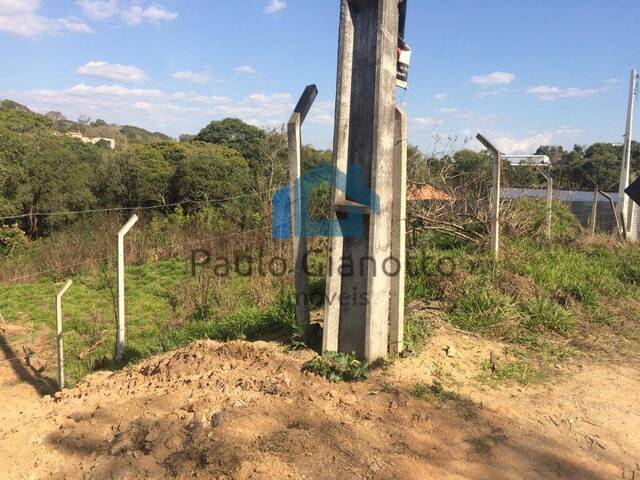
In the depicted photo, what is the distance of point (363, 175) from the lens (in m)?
3.50

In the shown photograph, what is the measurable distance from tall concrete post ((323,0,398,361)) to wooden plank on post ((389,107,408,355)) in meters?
0.05

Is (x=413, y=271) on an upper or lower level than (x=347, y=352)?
upper

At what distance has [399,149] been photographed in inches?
137

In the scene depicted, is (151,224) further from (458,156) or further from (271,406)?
(271,406)

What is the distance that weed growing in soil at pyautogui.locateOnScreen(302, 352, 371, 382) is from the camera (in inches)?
131

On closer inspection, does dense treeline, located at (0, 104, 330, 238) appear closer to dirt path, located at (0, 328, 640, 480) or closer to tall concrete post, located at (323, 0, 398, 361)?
tall concrete post, located at (323, 0, 398, 361)

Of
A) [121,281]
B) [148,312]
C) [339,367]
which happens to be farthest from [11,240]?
[339,367]

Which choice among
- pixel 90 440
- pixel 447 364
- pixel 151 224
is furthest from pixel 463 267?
pixel 151 224

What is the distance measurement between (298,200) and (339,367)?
4.37 feet

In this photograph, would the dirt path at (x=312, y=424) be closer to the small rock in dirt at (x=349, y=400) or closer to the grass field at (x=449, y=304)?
the small rock in dirt at (x=349, y=400)

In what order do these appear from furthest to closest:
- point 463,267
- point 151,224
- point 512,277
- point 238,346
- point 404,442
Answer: point 151,224 → point 463,267 → point 512,277 → point 238,346 → point 404,442

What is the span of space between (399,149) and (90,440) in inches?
106

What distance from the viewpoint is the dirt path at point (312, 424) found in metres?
2.47

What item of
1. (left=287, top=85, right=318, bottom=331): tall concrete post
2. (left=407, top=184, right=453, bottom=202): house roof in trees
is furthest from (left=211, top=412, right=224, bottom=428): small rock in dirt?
(left=407, top=184, right=453, bottom=202): house roof in trees
